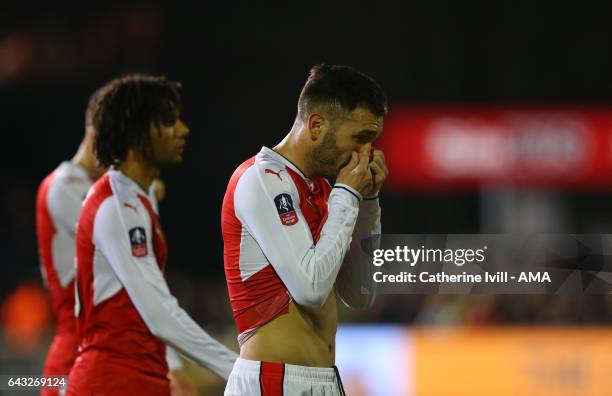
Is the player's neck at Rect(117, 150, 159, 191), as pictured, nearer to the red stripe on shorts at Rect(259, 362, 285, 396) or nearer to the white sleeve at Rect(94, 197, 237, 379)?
the white sleeve at Rect(94, 197, 237, 379)

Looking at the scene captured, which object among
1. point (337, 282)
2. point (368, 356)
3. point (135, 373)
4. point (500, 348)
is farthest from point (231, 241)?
point (500, 348)

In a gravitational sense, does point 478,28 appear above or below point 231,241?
above

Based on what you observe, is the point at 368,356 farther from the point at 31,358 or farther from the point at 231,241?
the point at 231,241

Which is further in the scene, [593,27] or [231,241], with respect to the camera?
[593,27]

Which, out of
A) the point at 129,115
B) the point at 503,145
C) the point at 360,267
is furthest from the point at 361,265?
the point at 503,145

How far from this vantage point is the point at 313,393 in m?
3.33

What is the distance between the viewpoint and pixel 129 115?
4.29 m

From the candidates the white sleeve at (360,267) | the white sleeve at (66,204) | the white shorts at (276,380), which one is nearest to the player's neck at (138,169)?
the white sleeve at (66,204)

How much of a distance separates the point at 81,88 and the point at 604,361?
767cm

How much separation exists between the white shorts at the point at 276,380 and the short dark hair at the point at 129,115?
4.11ft

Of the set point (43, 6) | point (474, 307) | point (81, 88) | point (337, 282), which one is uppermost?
point (43, 6)

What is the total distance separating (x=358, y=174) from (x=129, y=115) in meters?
1.32

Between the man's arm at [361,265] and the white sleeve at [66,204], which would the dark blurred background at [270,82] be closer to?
the white sleeve at [66,204]

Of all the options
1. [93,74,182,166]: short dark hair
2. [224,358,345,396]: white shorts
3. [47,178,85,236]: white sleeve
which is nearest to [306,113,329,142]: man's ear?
[224,358,345,396]: white shorts
